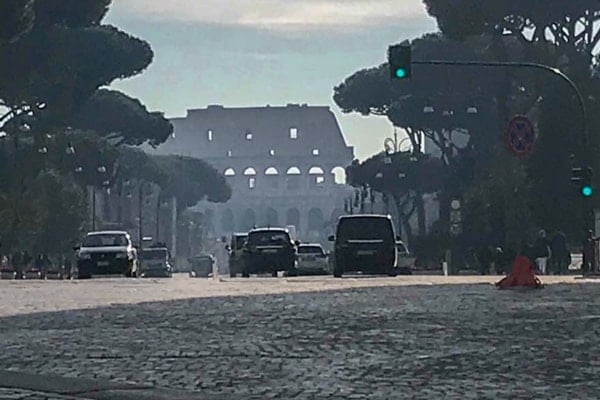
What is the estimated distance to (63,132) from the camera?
7669 centimetres

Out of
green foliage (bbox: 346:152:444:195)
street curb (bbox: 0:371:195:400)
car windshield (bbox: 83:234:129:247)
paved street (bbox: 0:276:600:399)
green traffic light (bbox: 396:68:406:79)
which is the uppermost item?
green foliage (bbox: 346:152:444:195)

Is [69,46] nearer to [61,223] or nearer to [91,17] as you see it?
[91,17]

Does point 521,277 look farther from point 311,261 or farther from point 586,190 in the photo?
point 311,261

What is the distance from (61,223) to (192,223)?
7833cm

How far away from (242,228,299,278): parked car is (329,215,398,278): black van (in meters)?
4.05

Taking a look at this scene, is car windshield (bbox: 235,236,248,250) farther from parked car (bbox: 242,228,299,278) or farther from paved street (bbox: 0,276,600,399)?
paved street (bbox: 0,276,600,399)

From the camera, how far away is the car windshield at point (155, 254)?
251 ft

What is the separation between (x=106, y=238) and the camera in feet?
157

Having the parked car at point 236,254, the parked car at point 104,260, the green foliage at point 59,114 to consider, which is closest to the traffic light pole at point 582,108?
the parked car at point 104,260

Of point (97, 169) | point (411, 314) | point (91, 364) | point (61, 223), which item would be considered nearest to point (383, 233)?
point (411, 314)

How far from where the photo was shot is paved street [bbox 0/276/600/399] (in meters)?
13.0

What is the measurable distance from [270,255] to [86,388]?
37883mm

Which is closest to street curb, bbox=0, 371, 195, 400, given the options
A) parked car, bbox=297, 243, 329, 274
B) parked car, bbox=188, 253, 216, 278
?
parked car, bbox=297, 243, 329, 274

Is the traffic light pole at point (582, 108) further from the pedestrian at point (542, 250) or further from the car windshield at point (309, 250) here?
the car windshield at point (309, 250)
